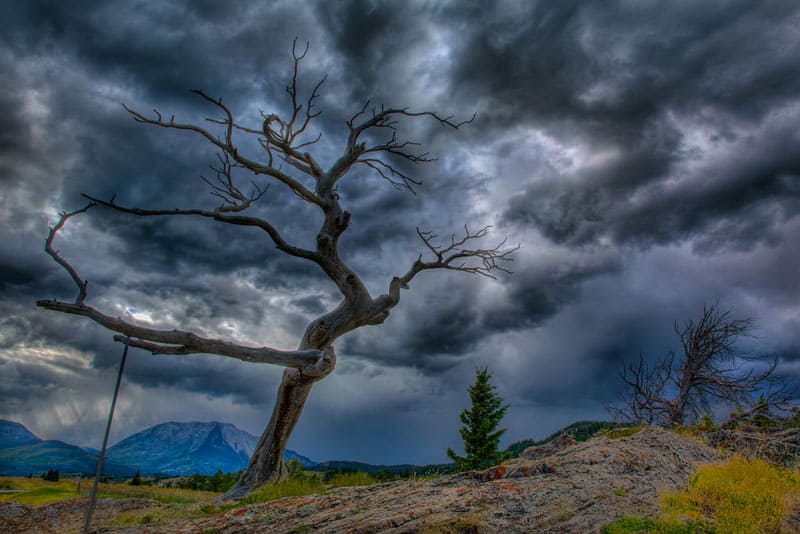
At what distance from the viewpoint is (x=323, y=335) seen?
14.1 m

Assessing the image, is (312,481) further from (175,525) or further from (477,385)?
(477,385)

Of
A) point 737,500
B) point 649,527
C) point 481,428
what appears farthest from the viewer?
point 481,428

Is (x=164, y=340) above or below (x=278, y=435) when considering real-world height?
above

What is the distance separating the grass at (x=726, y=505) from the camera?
18.0 feet

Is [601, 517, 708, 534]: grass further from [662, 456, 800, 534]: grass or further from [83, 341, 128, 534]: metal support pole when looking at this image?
[83, 341, 128, 534]: metal support pole

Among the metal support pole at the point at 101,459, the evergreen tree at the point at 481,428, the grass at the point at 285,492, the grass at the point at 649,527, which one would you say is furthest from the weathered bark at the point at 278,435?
the evergreen tree at the point at 481,428

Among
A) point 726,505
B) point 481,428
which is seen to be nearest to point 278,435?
point 726,505

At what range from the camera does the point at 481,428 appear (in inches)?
1293

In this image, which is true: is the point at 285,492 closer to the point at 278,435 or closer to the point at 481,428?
the point at 278,435

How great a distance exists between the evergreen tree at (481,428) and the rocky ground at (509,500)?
76.6 feet

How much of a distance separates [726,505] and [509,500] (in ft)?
9.68

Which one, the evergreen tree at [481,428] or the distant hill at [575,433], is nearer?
the distant hill at [575,433]

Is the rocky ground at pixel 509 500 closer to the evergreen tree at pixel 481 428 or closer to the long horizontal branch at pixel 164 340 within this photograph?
the long horizontal branch at pixel 164 340

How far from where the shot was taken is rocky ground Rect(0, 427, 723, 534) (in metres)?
5.98
